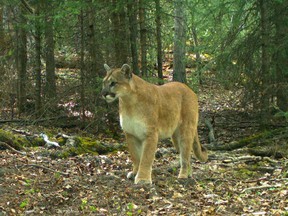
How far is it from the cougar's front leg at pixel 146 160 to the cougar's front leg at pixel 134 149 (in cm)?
30

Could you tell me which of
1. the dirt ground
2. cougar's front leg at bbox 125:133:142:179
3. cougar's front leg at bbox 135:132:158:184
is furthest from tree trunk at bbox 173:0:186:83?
cougar's front leg at bbox 135:132:158:184

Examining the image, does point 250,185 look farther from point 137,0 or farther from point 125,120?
A: point 137,0

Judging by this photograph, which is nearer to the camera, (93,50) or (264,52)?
(264,52)

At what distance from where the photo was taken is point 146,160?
8211 mm

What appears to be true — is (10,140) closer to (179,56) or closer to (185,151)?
(185,151)

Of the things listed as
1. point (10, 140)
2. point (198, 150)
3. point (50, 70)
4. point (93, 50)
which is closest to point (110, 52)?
point (93, 50)

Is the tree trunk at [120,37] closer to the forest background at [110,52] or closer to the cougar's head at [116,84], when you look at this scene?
the forest background at [110,52]

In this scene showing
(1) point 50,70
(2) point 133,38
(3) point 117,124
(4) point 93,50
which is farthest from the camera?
(1) point 50,70

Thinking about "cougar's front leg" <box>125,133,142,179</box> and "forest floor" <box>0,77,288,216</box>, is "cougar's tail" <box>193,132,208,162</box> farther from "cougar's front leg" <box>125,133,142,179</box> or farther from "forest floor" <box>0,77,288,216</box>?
"cougar's front leg" <box>125,133,142,179</box>

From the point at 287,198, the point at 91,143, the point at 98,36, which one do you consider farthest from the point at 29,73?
the point at 287,198

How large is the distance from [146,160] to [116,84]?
144cm

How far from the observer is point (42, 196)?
7188 millimetres

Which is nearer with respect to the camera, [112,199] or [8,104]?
[112,199]

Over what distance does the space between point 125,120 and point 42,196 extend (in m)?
1.95
